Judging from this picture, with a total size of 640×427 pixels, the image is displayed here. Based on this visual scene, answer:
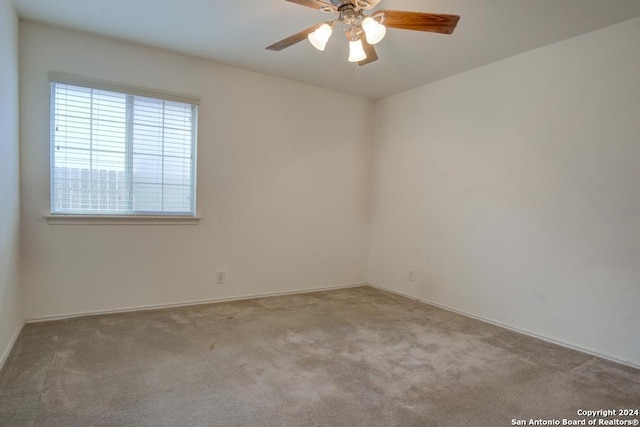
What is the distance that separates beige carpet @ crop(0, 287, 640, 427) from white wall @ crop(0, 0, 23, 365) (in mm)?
224

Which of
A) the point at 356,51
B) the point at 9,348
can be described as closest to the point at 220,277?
the point at 9,348

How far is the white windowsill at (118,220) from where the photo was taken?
9.85 feet

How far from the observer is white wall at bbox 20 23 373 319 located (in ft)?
9.66

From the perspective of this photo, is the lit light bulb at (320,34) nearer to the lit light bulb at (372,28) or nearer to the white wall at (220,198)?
the lit light bulb at (372,28)

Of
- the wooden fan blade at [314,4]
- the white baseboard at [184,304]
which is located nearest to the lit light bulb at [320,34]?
the wooden fan blade at [314,4]

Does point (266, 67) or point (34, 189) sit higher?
point (266, 67)

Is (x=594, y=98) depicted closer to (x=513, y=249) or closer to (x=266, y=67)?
(x=513, y=249)

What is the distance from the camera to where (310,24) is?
2.73 m

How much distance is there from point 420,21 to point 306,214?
2.62 m

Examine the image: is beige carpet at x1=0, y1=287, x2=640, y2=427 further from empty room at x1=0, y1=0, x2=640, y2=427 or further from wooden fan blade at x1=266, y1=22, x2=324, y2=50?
wooden fan blade at x1=266, y1=22, x2=324, y2=50

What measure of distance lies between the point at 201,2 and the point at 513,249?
3.20 m

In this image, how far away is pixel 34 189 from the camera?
2.91 meters

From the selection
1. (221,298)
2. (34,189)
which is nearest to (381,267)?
(221,298)

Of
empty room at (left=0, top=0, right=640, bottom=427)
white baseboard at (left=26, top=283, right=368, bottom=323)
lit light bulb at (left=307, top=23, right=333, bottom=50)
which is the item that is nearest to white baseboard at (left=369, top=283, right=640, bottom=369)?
empty room at (left=0, top=0, right=640, bottom=427)
